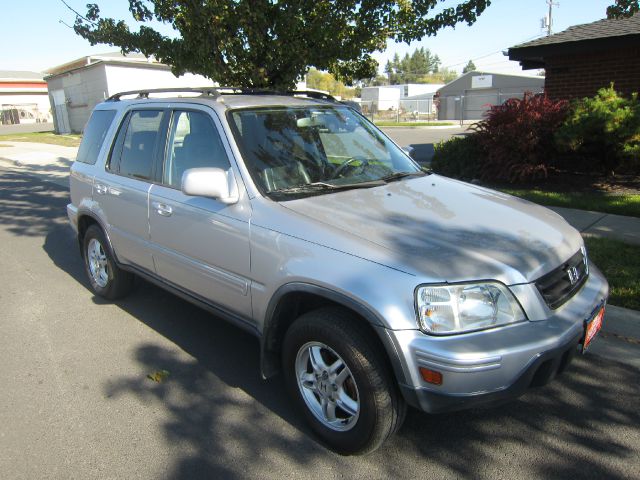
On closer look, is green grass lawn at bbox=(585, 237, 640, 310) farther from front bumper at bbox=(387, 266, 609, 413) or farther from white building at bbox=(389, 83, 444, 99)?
white building at bbox=(389, 83, 444, 99)

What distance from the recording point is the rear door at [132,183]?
13.5 ft

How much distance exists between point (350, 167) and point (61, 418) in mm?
2453

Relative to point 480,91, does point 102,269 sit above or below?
below

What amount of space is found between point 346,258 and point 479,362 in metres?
0.78

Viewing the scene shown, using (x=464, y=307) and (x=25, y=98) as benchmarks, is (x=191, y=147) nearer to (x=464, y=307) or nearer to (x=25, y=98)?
(x=464, y=307)

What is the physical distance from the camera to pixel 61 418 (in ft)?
10.6

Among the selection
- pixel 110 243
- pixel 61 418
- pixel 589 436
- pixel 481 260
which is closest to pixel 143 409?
pixel 61 418

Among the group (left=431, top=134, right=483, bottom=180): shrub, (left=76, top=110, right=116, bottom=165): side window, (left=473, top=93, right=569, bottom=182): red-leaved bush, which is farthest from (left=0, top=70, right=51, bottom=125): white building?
(left=76, top=110, right=116, bottom=165): side window

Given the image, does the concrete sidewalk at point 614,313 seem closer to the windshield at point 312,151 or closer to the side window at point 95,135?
the windshield at point 312,151

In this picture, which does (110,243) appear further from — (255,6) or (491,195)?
(255,6)

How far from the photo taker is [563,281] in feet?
9.16

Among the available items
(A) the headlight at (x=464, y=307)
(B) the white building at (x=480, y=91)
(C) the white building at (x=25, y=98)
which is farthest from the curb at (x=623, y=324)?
(C) the white building at (x=25, y=98)

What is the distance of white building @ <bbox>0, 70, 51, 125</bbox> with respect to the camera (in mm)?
57406

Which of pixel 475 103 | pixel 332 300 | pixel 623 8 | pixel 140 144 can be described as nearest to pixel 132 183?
pixel 140 144
